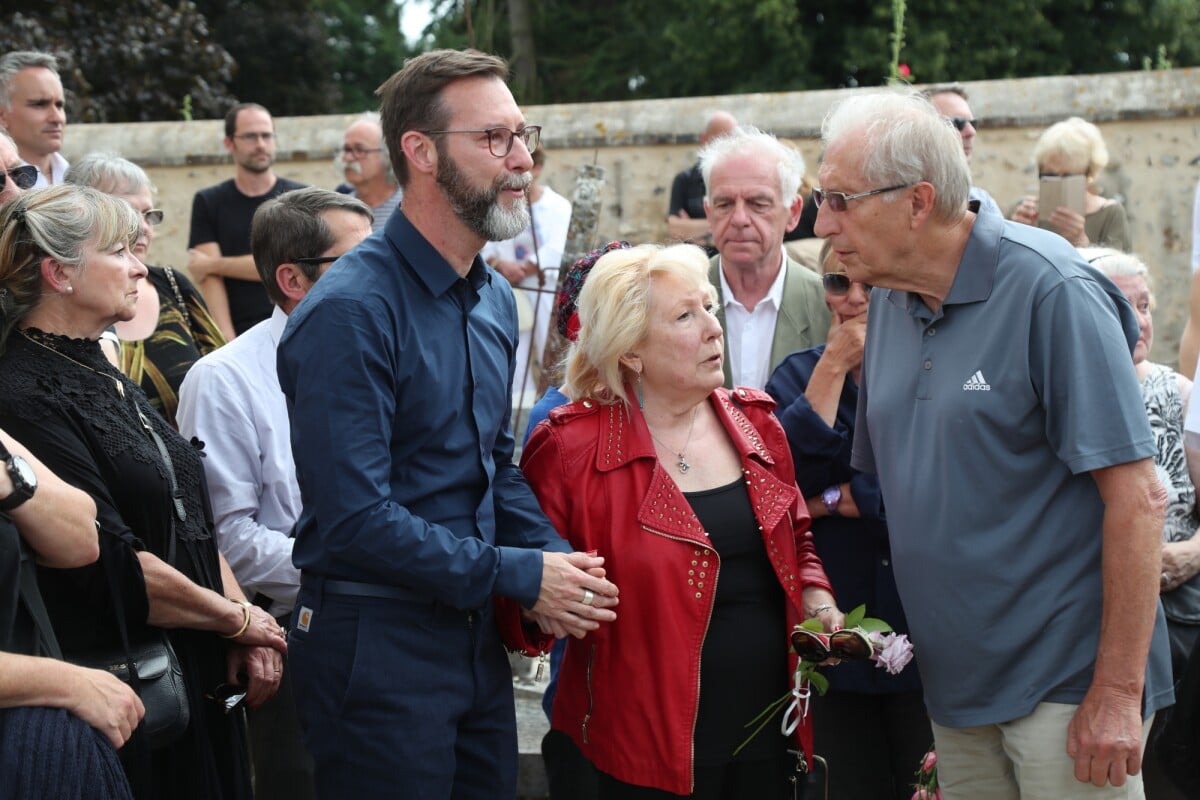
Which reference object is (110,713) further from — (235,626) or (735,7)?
(735,7)

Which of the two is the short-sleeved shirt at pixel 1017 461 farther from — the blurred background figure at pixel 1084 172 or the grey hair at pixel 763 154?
the blurred background figure at pixel 1084 172

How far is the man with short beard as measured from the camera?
9.39 ft

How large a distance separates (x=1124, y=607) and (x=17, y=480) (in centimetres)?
236

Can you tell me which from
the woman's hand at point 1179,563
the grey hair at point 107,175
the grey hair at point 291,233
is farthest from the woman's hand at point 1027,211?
the grey hair at point 107,175

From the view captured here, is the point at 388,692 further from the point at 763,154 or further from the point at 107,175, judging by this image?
the point at 107,175

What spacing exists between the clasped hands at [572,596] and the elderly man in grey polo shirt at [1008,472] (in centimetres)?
76

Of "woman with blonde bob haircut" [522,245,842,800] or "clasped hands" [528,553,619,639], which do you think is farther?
"woman with blonde bob haircut" [522,245,842,800]

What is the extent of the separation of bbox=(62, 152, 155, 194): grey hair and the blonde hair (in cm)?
445

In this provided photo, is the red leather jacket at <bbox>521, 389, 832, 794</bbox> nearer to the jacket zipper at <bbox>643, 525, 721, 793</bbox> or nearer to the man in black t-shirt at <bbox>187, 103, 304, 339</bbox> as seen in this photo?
the jacket zipper at <bbox>643, 525, 721, 793</bbox>

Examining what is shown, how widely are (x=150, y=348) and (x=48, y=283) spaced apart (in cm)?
144

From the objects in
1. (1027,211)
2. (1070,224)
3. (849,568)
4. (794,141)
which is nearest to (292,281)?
(849,568)

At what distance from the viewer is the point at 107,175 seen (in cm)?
505

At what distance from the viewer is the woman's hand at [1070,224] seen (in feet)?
20.2

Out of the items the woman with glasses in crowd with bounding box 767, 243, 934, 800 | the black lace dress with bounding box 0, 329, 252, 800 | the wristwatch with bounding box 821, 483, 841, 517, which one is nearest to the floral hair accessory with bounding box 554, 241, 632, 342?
the woman with glasses in crowd with bounding box 767, 243, 934, 800
